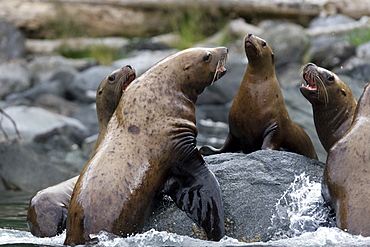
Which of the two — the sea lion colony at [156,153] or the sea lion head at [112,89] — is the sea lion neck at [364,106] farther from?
the sea lion head at [112,89]

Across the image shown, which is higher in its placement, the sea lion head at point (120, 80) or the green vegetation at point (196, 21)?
the sea lion head at point (120, 80)

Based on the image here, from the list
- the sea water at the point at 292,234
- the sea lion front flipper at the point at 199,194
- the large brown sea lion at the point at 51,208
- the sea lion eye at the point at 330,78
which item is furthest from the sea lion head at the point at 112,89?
the sea lion eye at the point at 330,78

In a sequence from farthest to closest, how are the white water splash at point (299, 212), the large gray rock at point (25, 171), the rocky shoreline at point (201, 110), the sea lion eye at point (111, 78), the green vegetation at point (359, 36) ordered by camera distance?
the green vegetation at point (359, 36) → the large gray rock at point (25, 171) → the sea lion eye at point (111, 78) → the rocky shoreline at point (201, 110) → the white water splash at point (299, 212)

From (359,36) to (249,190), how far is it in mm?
14095

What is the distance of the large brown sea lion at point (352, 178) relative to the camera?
5.91 m

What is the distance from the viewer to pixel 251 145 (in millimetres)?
8703

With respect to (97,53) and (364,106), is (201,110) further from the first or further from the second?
(364,106)

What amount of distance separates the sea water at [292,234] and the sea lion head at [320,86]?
4.32 ft

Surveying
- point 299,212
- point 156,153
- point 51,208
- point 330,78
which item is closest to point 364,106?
point 299,212

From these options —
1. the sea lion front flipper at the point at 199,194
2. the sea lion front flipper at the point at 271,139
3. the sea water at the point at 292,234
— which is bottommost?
the sea lion front flipper at the point at 271,139

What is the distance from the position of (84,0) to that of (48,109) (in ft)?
19.3

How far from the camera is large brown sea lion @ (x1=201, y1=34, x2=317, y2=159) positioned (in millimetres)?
8523

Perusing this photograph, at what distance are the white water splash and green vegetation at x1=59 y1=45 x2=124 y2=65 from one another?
15.4 m

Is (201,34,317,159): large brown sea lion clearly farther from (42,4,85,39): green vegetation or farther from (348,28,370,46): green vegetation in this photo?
(42,4,85,39): green vegetation
